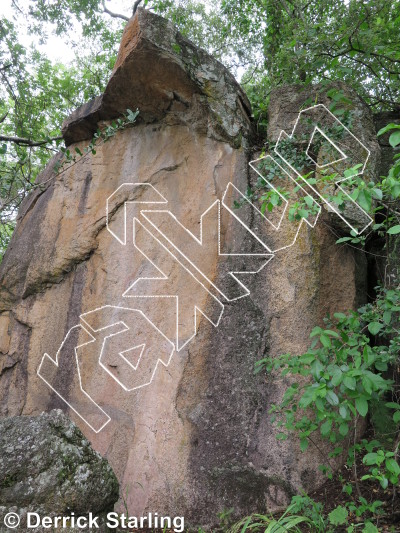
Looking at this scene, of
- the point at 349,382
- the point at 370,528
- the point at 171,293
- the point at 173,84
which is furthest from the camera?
the point at 173,84

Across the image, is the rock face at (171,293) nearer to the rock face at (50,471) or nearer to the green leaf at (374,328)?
the green leaf at (374,328)

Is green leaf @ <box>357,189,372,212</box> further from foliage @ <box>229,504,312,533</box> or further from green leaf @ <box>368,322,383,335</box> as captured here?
foliage @ <box>229,504,312,533</box>

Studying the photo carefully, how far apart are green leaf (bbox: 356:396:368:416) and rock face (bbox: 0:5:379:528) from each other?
1.21m

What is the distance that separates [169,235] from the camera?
12.4 ft

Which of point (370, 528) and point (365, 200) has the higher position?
point (365, 200)

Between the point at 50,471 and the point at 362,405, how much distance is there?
1.34 meters

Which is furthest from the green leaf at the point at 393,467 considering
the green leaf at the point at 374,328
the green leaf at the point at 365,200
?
the green leaf at the point at 365,200

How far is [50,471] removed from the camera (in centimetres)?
189

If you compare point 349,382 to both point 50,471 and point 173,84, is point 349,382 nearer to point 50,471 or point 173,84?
point 50,471

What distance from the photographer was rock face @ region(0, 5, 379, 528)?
3.11 metres

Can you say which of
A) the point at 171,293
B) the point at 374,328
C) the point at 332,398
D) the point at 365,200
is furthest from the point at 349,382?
the point at 171,293

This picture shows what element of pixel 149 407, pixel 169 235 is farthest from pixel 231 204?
pixel 149 407

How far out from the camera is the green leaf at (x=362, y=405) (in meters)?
1.94

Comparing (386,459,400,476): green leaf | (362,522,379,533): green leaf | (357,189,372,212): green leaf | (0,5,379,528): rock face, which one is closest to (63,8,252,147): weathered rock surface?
(0,5,379,528): rock face
